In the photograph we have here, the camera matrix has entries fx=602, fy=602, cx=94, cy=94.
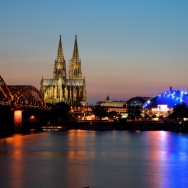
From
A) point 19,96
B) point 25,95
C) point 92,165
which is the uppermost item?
point 25,95

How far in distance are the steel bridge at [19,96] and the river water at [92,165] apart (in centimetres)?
1989

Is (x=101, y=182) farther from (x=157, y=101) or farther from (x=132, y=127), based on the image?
(x=157, y=101)

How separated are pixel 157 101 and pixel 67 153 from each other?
133 metres

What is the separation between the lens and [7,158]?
4966 centimetres

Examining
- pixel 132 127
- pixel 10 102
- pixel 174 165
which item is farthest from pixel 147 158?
pixel 132 127

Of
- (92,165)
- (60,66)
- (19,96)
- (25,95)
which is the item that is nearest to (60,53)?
(60,66)

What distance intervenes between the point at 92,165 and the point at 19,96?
49.6 m

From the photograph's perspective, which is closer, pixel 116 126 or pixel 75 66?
pixel 116 126

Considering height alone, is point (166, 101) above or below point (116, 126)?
above

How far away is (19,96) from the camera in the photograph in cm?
9369

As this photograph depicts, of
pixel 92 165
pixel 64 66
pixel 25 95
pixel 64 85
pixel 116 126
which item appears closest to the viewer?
pixel 92 165

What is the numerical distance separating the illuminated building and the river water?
356 feet

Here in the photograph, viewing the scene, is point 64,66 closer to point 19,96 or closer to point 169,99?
point 169,99

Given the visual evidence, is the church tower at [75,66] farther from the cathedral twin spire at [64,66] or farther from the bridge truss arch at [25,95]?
the bridge truss arch at [25,95]
